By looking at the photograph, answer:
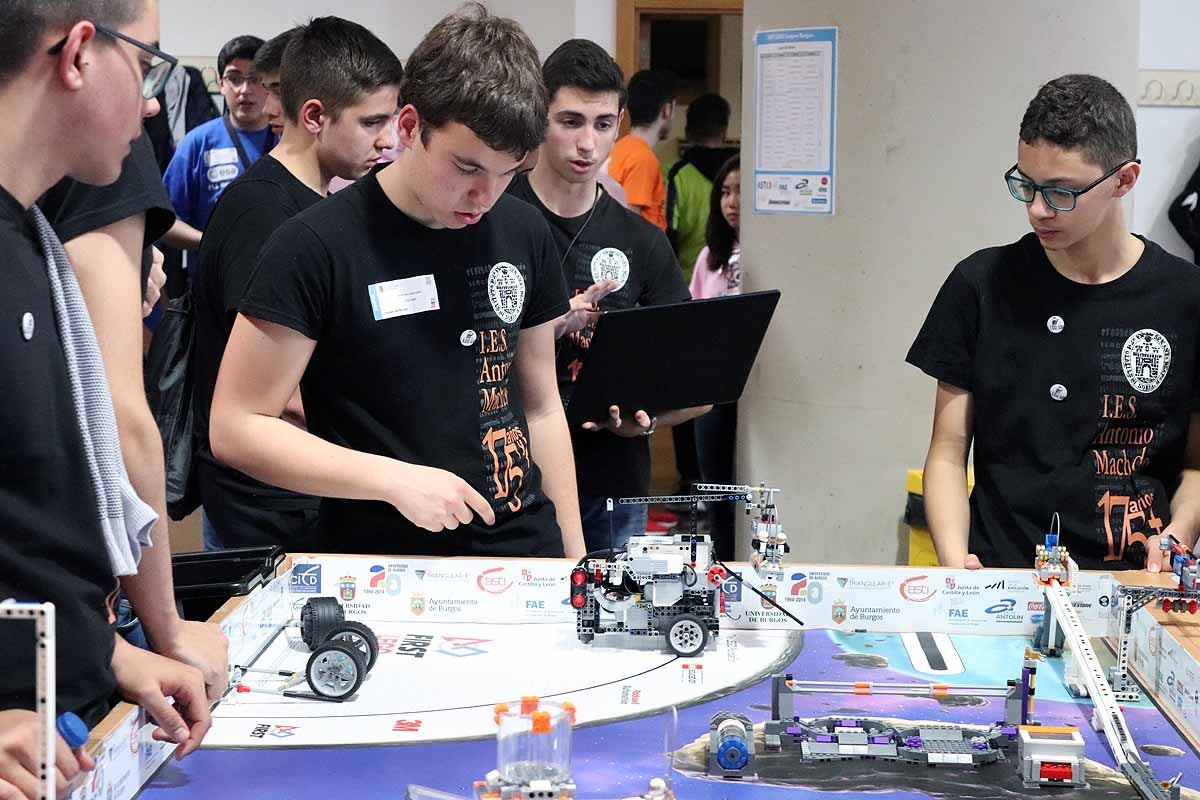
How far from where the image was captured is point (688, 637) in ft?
6.06

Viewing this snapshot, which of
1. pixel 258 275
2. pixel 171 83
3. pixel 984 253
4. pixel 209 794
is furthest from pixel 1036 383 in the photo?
pixel 171 83

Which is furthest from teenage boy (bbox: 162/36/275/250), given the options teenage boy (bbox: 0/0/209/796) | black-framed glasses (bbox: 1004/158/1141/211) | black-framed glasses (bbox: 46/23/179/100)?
teenage boy (bbox: 0/0/209/796)

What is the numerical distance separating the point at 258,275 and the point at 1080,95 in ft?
4.34

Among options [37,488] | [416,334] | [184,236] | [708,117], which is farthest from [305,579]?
[708,117]

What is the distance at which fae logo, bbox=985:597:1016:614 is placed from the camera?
77.4 inches

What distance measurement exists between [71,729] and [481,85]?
3.56ft

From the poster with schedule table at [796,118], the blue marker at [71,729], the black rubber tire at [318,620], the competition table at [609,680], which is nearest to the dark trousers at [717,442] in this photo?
the poster with schedule table at [796,118]

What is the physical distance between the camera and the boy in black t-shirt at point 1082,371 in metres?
2.21

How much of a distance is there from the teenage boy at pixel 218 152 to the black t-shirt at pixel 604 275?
1.54m

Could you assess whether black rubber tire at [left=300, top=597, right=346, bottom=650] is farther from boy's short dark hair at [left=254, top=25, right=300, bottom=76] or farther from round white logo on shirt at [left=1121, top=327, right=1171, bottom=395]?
boy's short dark hair at [left=254, top=25, right=300, bottom=76]

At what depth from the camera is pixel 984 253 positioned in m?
2.39

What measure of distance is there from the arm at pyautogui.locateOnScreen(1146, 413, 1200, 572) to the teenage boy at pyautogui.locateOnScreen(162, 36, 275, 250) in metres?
2.89

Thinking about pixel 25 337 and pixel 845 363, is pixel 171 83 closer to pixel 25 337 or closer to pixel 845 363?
pixel 845 363

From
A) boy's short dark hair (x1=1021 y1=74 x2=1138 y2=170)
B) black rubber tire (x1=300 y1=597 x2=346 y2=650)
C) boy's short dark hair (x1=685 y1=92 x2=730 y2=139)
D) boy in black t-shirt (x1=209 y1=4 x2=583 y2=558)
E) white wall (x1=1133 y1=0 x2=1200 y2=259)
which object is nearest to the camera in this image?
black rubber tire (x1=300 y1=597 x2=346 y2=650)
